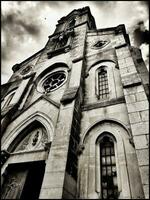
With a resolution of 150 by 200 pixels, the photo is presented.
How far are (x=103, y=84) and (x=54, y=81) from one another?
4.31 metres

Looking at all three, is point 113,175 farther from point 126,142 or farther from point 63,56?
point 63,56

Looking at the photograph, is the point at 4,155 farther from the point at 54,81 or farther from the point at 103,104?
the point at 54,81

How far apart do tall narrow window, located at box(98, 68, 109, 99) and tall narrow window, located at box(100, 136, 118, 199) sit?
300cm

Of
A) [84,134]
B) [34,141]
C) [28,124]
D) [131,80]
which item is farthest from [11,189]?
[131,80]

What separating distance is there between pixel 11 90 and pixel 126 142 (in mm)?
11203

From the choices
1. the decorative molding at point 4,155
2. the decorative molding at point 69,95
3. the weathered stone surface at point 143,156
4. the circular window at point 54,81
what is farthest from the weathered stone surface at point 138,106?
the decorative molding at point 4,155

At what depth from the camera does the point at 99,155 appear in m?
6.66

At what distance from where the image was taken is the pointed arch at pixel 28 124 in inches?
336

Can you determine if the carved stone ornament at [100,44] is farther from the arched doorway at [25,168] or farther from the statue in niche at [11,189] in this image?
the statue in niche at [11,189]

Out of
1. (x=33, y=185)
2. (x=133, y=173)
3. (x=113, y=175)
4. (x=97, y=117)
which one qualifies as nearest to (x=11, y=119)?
(x=33, y=185)

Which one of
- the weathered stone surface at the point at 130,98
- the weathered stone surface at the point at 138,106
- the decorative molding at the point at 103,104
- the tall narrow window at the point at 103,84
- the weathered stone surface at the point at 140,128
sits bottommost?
the weathered stone surface at the point at 140,128

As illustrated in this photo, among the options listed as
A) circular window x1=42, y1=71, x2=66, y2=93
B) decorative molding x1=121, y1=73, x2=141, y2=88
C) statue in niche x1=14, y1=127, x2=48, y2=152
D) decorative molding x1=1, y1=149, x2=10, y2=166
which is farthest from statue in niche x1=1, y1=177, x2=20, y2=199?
decorative molding x1=121, y1=73, x2=141, y2=88

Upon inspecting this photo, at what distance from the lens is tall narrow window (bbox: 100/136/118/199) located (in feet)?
18.8

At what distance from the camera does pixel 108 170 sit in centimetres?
624
